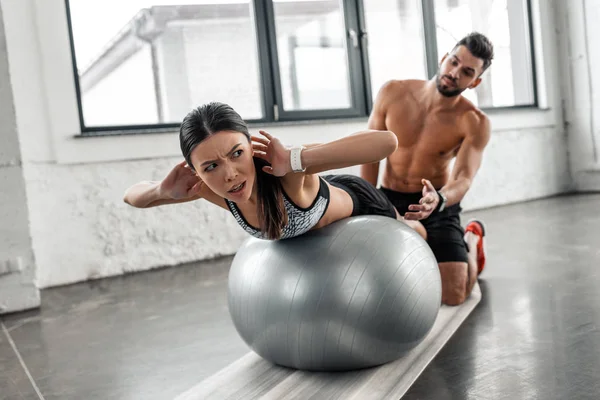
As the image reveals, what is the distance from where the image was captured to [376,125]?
9.87 feet

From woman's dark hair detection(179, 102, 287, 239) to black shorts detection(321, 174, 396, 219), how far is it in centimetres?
45

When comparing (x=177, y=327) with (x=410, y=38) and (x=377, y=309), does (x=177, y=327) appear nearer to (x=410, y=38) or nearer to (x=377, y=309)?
(x=377, y=309)

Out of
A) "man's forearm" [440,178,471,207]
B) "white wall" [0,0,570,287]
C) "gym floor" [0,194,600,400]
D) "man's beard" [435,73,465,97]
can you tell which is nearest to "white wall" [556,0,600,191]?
"gym floor" [0,194,600,400]

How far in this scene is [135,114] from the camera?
4.66m

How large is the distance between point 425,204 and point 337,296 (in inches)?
22.4

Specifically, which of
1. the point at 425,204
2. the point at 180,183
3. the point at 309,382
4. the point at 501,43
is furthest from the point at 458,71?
the point at 501,43

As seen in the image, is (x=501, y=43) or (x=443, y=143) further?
(x=501, y=43)

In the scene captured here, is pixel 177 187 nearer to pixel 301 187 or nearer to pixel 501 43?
pixel 301 187

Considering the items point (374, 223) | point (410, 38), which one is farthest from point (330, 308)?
point (410, 38)

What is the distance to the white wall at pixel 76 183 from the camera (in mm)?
4094

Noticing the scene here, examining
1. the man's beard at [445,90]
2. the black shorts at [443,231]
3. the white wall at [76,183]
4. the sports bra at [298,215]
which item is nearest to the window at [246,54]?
the white wall at [76,183]

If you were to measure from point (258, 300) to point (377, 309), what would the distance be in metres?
0.39

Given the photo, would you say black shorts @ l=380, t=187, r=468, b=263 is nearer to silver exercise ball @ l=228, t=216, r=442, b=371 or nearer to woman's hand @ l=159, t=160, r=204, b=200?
silver exercise ball @ l=228, t=216, r=442, b=371

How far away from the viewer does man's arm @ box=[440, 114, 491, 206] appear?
2735 millimetres
